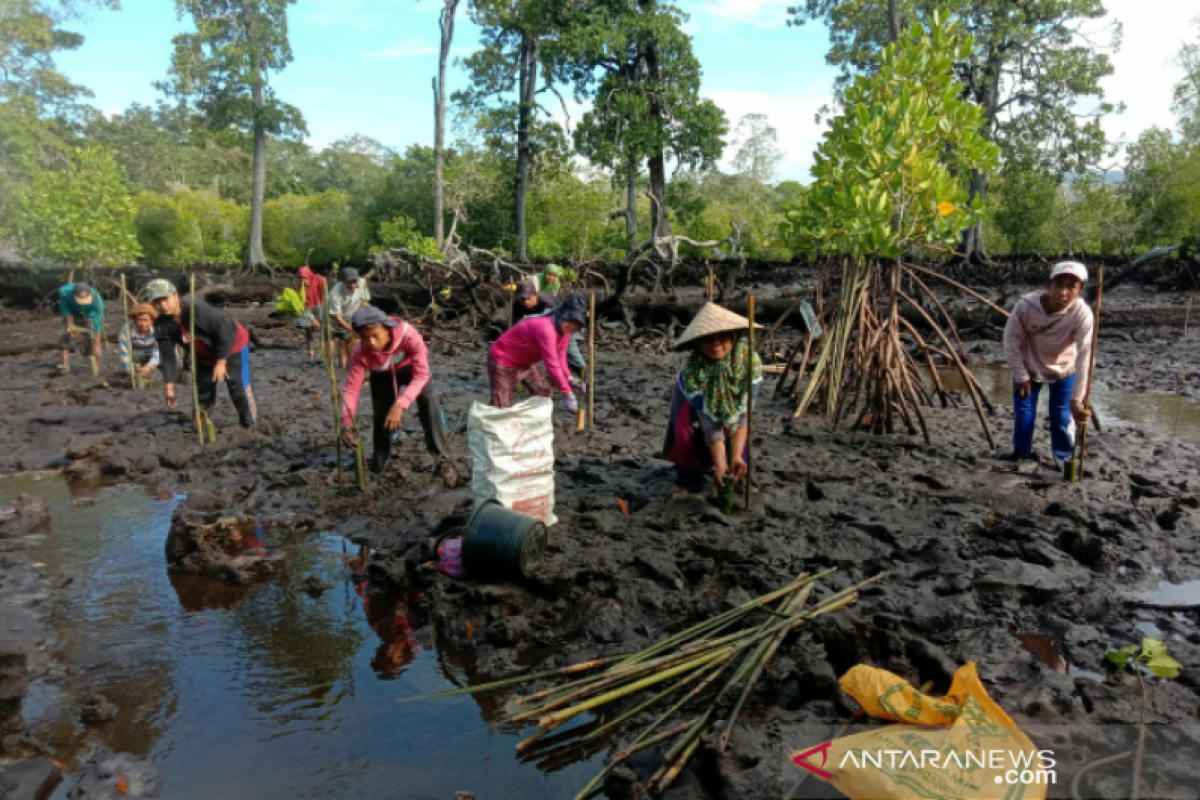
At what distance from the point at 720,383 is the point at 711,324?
0.38m

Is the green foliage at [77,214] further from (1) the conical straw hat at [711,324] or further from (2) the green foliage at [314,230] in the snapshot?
(1) the conical straw hat at [711,324]

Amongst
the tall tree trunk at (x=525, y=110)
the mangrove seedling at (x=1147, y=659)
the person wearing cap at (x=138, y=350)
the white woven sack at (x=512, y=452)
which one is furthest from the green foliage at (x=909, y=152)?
the tall tree trunk at (x=525, y=110)

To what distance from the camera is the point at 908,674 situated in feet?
9.44

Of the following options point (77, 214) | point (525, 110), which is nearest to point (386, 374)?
point (77, 214)

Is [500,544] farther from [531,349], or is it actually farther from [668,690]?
[531,349]

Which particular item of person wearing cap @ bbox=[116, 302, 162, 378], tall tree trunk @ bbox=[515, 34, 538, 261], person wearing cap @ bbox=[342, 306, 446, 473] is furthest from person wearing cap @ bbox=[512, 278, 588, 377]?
tall tree trunk @ bbox=[515, 34, 538, 261]

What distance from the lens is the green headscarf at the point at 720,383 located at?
182 inches

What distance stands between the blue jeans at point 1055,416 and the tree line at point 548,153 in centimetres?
1246

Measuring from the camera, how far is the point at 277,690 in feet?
10.6

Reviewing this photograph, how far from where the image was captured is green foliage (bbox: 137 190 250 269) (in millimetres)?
31891

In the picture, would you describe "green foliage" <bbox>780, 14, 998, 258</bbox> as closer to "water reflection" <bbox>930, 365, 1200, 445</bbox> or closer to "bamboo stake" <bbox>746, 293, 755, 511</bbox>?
"water reflection" <bbox>930, 365, 1200, 445</bbox>

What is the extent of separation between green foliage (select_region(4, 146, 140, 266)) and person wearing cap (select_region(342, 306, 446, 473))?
16.4m

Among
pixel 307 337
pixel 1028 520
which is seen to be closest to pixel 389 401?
pixel 1028 520

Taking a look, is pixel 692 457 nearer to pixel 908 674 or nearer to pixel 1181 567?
pixel 908 674
